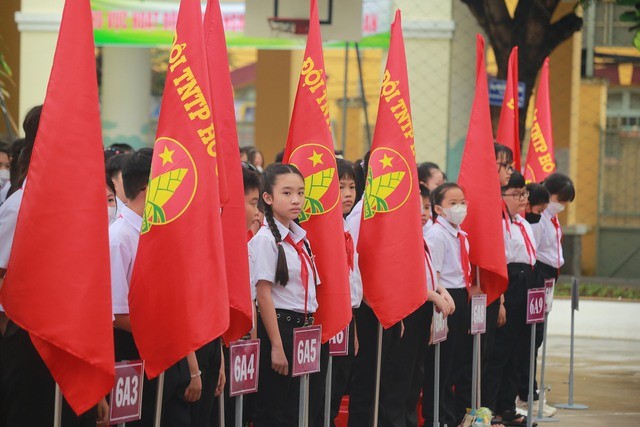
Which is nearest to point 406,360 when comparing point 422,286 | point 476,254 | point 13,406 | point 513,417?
point 422,286

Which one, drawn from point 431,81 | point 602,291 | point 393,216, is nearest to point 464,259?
point 393,216

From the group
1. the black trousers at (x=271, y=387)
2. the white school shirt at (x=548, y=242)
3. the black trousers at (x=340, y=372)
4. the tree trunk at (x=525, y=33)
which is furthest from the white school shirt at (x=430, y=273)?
the tree trunk at (x=525, y=33)

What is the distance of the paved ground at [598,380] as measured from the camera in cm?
952

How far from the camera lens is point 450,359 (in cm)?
809

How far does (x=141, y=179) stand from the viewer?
5180 mm

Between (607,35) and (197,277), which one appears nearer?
(197,277)

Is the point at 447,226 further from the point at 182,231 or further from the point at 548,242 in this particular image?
the point at 182,231

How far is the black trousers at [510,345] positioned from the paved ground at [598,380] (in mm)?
361

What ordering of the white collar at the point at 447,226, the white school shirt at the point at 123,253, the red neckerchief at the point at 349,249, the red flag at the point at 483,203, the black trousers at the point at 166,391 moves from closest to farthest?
→ the white school shirt at the point at 123,253 → the black trousers at the point at 166,391 → the red neckerchief at the point at 349,249 → the white collar at the point at 447,226 → the red flag at the point at 483,203

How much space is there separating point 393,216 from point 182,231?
2286 mm

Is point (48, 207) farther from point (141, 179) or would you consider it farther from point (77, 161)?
point (141, 179)

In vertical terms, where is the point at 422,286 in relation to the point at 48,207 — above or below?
below

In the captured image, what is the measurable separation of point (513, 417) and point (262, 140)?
11361 mm

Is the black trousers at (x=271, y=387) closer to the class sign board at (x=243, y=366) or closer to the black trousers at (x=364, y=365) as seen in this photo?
the class sign board at (x=243, y=366)
